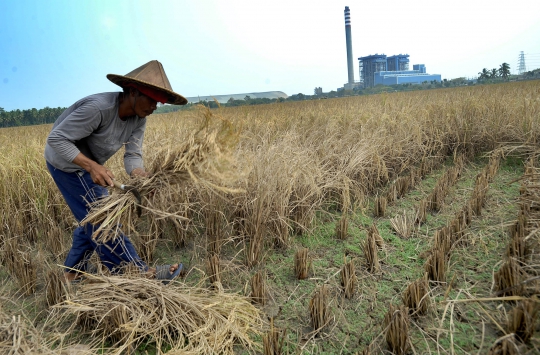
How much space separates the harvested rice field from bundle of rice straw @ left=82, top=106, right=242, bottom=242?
0.04 feet

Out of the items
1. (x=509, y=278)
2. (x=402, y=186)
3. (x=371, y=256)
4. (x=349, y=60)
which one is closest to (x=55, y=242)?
(x=371, y=256)

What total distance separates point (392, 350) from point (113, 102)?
201cm

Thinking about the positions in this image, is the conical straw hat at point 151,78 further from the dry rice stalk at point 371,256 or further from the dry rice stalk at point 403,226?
the dry rice stalk at point 403,226

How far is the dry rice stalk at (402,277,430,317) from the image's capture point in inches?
72.6

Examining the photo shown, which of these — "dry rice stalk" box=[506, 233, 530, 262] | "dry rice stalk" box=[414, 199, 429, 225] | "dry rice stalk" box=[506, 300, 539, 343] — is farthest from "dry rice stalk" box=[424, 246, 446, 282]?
"dry rice stalk" box=[414, 199, 429, 225]

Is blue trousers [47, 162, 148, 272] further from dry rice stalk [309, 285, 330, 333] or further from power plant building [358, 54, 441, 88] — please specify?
power plant building [358, 54, 441, 88]

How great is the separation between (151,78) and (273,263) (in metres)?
1.44

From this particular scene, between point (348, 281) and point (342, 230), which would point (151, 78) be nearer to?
point (348, 281)

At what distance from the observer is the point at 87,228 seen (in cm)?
220

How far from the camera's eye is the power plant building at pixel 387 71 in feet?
261

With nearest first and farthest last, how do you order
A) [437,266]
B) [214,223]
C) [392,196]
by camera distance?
1. [437,266]
2. [214,223]
3. [392,196]

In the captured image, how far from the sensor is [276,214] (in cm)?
275

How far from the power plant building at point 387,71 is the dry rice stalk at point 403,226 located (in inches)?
3129

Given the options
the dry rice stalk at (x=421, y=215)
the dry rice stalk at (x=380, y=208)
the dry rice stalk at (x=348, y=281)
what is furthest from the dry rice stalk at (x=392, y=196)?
the dry rice stalk at (x=348, y=281)
